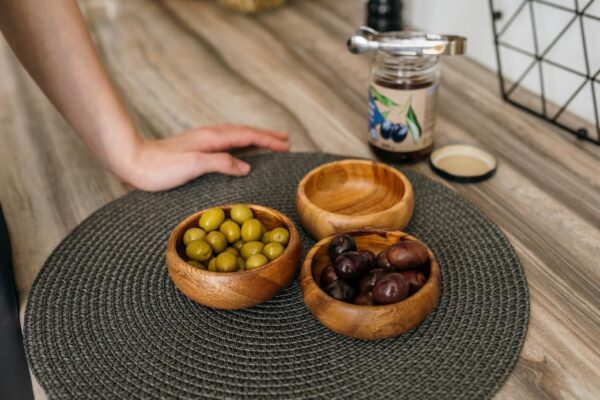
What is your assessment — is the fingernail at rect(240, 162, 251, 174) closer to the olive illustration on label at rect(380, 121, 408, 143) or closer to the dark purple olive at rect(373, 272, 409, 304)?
the olive illustration on label at rect(380, 121, 408, 143)

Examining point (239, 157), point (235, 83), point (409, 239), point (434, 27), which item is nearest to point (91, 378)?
point (409, 239)

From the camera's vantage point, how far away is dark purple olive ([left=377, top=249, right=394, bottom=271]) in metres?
0.65

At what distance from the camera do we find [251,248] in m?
0.70

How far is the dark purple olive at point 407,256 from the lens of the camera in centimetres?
64

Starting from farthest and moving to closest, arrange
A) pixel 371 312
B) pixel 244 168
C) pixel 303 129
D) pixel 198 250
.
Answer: pixel 303 129 → pixel 244 168 → pixel 198 250 → pixel 371 312

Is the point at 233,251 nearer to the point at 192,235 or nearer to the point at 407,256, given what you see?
the point at 192,235

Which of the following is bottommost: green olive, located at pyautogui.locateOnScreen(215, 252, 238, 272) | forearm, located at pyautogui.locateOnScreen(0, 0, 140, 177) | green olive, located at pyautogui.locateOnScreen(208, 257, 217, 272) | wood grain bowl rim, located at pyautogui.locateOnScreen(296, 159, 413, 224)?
green olive, located at pyautogui.locateOnScreen(208, 257, 217, 272)

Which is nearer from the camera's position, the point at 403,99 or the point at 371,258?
the point at 371,258

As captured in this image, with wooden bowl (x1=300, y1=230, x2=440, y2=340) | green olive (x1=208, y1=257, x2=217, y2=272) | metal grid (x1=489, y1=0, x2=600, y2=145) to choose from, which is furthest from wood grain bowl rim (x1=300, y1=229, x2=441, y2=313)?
metal grid (x1=489, y1=0, x2=600, y2=145)

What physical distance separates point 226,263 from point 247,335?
8cm

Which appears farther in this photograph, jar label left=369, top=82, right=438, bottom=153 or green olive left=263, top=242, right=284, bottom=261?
jar label left=369, top=82, right=438, bottom=153

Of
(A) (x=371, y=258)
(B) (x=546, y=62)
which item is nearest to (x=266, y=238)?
(A) (x=371, y=258)

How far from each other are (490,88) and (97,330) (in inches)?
36.6

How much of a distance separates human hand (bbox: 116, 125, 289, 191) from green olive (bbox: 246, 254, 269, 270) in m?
0.30
